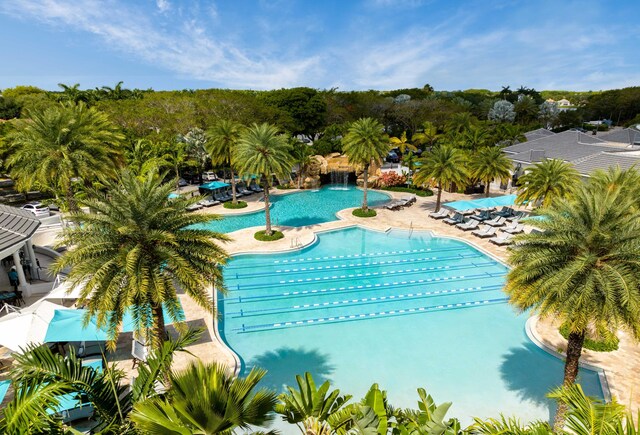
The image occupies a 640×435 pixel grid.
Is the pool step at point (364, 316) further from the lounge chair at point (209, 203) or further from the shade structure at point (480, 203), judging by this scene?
the lounge chair at point (209, 203)

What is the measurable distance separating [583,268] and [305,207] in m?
28.3

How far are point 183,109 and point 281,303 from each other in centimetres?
3547

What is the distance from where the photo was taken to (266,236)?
88.7 ft

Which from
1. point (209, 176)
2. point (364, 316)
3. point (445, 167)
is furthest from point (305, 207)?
point (364, 316)

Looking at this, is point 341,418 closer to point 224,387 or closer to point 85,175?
point 224,387

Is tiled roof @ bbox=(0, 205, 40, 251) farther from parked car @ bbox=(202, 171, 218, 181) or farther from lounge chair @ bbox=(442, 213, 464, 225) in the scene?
lounge chair @ bbox=(442, 213, 464, 225)

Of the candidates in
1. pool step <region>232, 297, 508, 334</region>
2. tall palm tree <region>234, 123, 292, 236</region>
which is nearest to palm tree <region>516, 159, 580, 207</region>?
pool step <region>232, 297, 508, 334</region>

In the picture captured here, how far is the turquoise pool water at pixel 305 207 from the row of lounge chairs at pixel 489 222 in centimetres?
838

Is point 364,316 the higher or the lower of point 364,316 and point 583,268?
the lower

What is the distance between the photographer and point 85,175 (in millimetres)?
21031

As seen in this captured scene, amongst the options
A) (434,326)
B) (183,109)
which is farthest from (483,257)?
(183,109)

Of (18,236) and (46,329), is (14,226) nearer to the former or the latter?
(18,236)

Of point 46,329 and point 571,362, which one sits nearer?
point 571,362

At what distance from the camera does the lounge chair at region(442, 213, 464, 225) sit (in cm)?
3021
